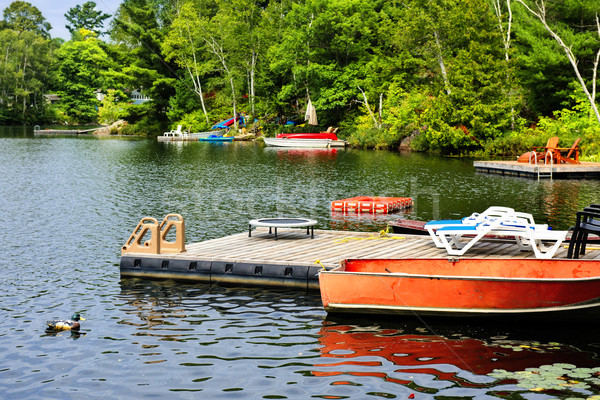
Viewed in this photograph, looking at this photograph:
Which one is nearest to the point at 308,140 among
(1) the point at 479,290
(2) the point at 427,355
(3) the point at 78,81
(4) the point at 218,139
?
(4) the point at 218,139

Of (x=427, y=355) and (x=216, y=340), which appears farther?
A: (x=216, y=340)

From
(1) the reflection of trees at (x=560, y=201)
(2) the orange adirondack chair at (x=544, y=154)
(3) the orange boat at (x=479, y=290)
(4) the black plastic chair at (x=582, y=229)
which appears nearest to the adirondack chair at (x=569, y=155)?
(2) the orange adirondack chair at (x=544, y=154)

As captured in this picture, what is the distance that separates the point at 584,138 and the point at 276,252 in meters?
40.3

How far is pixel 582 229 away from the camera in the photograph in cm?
1370

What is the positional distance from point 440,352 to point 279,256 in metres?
5.52

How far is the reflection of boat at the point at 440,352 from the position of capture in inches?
409

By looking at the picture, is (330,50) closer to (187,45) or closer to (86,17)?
(187,45)

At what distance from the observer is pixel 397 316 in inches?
507

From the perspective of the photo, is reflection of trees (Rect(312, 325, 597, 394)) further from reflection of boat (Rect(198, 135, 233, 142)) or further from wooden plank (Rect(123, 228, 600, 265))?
reflection of boat (Rect(198, 135, 233, 142))

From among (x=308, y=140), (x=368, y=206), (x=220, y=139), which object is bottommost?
(x=368, y=206)

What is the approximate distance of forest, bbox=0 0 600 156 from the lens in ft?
178

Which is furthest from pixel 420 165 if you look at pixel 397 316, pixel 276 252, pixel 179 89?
pixel 179 89

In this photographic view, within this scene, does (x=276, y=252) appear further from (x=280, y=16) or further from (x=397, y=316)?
(x=280, y=16)

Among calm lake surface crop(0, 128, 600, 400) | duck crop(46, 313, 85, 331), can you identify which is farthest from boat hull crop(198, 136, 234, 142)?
duck crop(46, 313, 85, 331)
